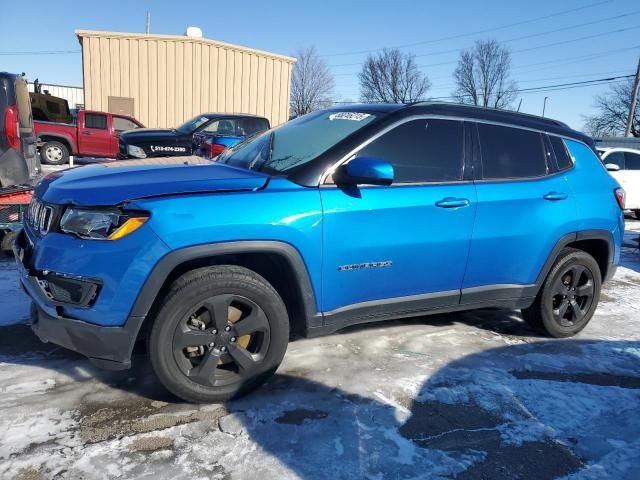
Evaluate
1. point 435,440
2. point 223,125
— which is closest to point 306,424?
point 435,440

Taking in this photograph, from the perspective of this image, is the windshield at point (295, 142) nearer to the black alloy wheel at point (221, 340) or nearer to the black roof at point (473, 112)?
the black roof at point (473, 112)

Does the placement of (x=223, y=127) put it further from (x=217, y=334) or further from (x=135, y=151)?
(x=217, y=334)

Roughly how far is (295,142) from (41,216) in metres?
1.64

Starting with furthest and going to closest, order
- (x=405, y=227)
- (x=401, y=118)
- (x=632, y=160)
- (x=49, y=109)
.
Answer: (x=49, y=109) < (x=632, y=160) < (x=401, y=118) < (x=405, y=227)

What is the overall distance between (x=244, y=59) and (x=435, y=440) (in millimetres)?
21474

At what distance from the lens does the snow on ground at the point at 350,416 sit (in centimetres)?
239

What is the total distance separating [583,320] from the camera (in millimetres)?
4262

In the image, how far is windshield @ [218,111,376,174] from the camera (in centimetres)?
321

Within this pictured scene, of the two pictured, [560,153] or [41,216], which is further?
[560,153]

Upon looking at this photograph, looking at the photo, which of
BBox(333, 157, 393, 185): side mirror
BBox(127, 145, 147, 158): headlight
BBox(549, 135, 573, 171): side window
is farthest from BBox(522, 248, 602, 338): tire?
BBox(127, 145, 147, 158): headlight

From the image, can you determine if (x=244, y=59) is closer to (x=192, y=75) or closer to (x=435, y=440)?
(x=192, y=75)

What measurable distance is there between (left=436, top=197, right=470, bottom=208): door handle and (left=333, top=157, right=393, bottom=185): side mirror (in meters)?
0.48

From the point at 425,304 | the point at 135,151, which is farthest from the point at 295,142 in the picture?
the point at 135,151

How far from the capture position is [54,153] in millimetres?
14812
